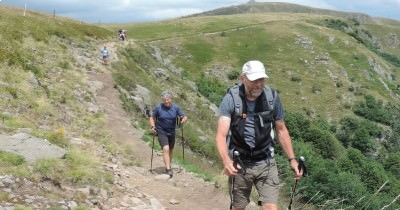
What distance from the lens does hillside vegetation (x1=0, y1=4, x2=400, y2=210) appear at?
1744 cm

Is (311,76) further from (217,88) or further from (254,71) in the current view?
(254,71)

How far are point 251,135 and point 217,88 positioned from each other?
82.9 m

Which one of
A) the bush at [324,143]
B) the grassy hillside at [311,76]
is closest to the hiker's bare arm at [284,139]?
the grassy hillside at [311,76]

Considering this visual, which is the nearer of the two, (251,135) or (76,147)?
(251,135)

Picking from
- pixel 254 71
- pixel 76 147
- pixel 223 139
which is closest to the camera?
pixel 254 71

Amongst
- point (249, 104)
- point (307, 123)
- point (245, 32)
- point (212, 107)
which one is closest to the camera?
point (249, 104)

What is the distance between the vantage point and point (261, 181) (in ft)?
24.6

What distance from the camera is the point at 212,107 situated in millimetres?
45781

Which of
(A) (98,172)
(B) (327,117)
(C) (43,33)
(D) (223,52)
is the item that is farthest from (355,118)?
(A) (98,172)

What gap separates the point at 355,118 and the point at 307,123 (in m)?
18.8

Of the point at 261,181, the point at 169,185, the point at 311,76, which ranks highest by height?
the point at 261,181

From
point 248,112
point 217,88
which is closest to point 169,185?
point 248,112

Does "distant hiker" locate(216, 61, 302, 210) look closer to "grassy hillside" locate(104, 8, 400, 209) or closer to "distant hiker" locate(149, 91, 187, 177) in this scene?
"distant hiker" locate(149, 91, 187, 177)

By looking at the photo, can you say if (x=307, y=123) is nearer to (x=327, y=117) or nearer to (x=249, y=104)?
(x=327, y=117)
